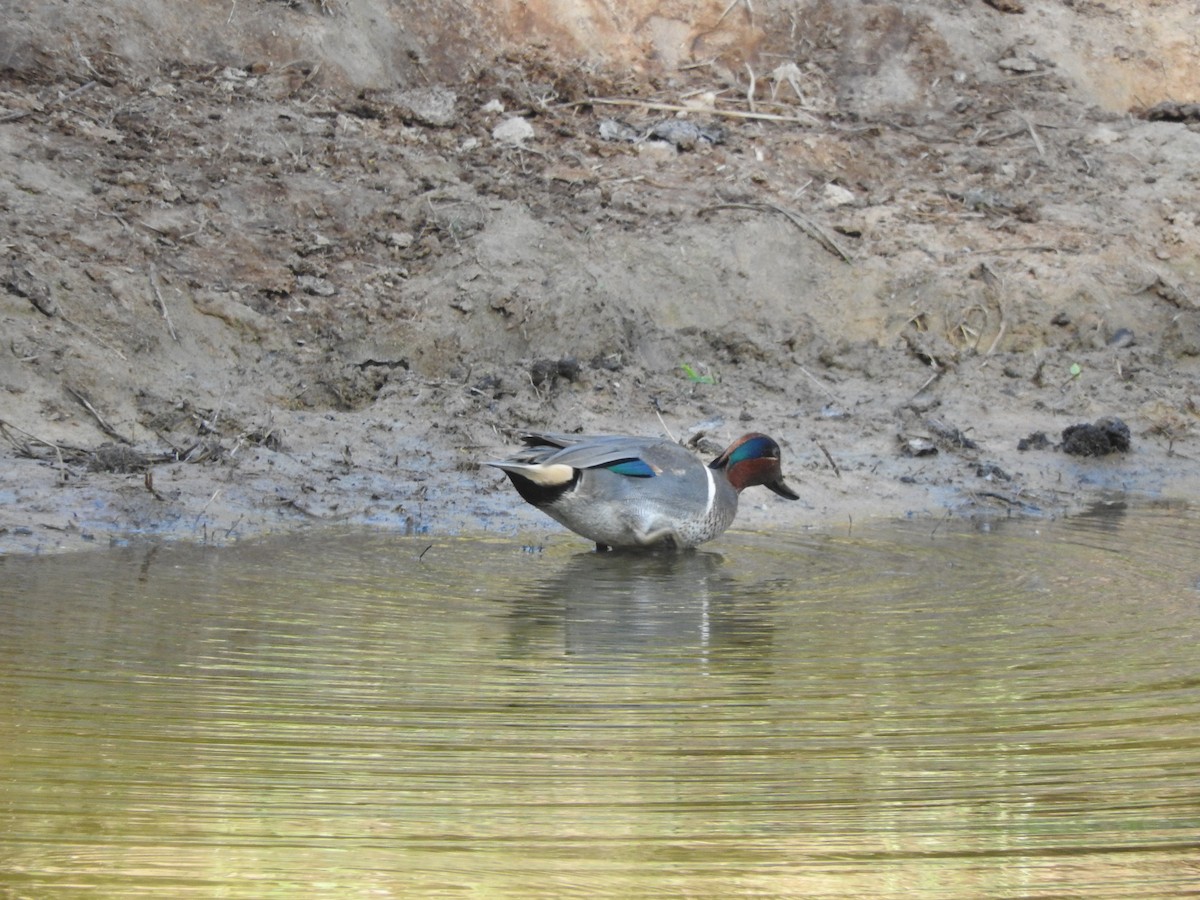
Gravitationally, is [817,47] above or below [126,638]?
above

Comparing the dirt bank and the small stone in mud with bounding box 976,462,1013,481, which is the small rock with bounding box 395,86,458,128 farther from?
the small stone in mud with bounding box 976,462,1013,481

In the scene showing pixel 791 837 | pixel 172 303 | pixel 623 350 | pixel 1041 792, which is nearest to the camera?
pixel 791 837

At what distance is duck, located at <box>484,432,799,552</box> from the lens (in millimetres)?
6711

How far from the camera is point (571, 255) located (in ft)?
31.2

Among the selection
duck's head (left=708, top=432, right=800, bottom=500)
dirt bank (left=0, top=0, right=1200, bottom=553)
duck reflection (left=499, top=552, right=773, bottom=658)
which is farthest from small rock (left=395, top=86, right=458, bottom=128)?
duck reflection (left=499, top=552, right=773, bottom=658)

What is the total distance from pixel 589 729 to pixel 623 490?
2970 mm

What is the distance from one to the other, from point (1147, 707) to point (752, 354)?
5627mm

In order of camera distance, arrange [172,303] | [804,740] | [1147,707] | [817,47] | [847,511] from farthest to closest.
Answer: [817,47]
[172,303]
[847,511]
[1147,707]
[804,740]

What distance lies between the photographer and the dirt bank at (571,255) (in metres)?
7.90

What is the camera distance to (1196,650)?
4.82m

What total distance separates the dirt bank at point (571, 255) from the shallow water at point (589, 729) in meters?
1.58

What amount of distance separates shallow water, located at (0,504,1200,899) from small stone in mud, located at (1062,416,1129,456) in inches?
99.2

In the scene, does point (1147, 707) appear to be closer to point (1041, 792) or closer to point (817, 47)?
point (1041, 792)

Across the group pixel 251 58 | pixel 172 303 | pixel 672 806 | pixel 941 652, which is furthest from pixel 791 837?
pixel 251 58
